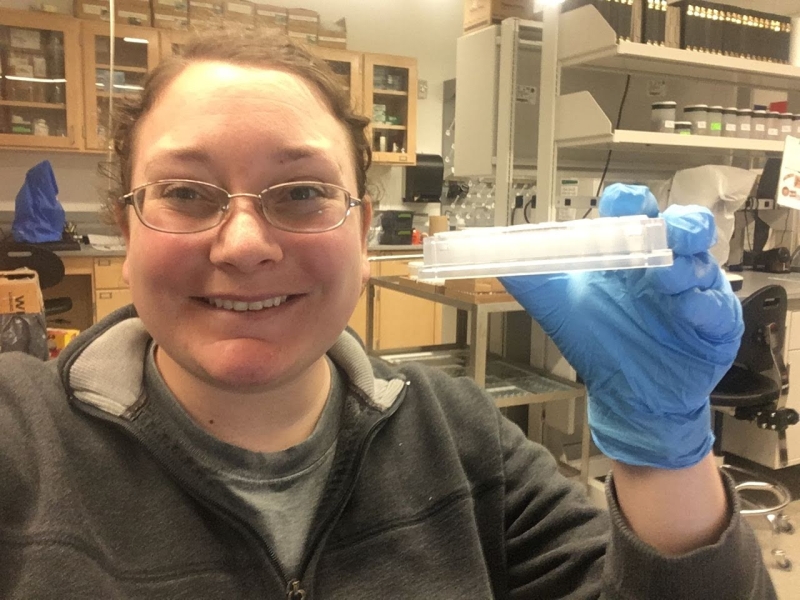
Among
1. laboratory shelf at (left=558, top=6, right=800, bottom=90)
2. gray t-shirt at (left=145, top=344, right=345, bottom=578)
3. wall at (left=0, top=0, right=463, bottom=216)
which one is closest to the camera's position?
gray t-shirt at (left=145, top=344, right=345, bottom=578)

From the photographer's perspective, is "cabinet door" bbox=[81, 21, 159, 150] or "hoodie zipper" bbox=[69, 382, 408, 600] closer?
"hoodie zipper" bbox=[69, 382, 408, 600]

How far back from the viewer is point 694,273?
675 mm

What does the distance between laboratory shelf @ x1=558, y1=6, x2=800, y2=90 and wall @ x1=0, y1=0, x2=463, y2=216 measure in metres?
2.02

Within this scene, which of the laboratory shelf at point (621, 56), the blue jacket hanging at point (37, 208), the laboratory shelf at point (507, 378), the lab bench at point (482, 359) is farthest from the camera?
the blue jacket hanging at point (37, 208)

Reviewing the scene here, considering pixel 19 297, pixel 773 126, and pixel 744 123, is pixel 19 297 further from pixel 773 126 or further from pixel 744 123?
pixel 773 126

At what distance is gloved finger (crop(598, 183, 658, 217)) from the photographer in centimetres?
70

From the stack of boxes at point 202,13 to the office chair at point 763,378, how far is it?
2.88 metres

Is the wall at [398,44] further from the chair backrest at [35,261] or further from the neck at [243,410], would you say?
the neck at [243,410]

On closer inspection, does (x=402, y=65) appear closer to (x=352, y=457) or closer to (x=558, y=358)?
(x=558, y=358)

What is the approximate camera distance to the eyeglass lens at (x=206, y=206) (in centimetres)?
73

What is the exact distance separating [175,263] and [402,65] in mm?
4387

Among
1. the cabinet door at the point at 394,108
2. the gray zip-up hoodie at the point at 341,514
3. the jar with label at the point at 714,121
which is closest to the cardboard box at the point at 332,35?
the cabinet door at the point at 394,108

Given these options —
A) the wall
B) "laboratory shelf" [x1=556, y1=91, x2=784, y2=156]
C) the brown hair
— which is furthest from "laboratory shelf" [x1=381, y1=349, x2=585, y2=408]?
→ the wall

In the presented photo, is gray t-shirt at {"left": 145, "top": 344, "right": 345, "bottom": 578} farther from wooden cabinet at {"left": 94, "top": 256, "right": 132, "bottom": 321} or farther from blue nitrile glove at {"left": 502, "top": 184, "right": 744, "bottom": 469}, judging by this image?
wooden cabinet at {"left": 94, "top": 256, "right": 132, "bottom": 321}
